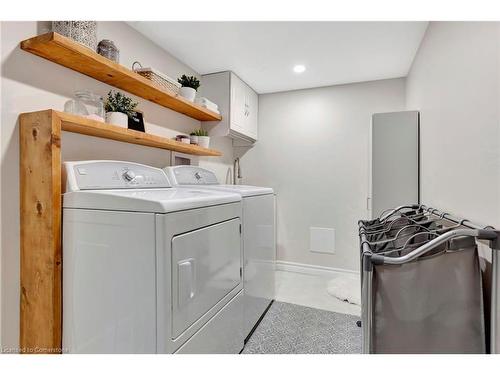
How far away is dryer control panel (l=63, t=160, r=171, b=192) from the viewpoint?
132 cm

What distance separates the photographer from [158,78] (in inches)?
73.7

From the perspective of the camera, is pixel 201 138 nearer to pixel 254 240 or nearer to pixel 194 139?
pixel 194 139

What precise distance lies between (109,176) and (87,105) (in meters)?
0.46

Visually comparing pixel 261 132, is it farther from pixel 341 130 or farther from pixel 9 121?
pixel 9 121

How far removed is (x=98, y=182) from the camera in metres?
1.43

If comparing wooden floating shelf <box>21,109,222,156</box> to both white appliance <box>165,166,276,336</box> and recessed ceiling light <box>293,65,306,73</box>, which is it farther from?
recessed ceiling light <box>293,65,306,73</box>

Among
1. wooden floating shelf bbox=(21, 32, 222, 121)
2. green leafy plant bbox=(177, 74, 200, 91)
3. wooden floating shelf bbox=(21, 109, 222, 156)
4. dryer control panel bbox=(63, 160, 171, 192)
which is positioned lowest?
dryer control panel bbox=(63, 160, 171, 192)

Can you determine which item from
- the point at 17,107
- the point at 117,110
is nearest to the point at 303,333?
the point at 117,110

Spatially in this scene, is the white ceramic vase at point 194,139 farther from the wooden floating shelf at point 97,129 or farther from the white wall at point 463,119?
the white wall at point 463,119

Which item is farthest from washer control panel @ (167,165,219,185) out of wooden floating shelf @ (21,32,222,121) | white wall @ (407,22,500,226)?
white wall @ (407,22,500,226)

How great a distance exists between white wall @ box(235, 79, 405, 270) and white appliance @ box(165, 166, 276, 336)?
3.46ft

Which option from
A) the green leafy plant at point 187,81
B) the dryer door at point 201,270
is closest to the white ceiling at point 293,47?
the green leafy plant at point 187,81
